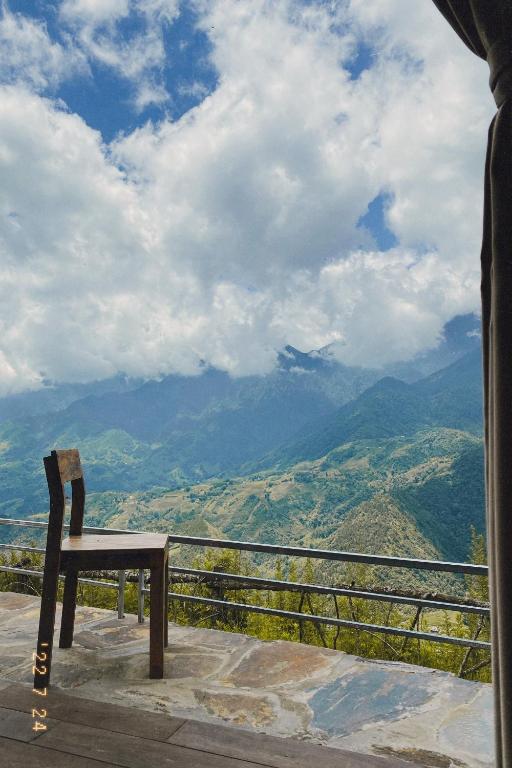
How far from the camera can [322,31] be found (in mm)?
3219

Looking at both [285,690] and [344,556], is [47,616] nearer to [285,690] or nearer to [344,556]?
[285,690]

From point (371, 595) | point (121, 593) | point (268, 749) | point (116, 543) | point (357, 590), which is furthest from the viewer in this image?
point (121, 593)

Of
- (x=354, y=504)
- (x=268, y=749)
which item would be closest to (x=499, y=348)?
(x=268, y=749)

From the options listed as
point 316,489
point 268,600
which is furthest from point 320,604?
point 316,489

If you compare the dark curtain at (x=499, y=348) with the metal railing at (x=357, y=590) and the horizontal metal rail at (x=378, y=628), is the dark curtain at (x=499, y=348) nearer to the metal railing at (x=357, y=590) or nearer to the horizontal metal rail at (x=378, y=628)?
the metal railing at (x=357, y=590)

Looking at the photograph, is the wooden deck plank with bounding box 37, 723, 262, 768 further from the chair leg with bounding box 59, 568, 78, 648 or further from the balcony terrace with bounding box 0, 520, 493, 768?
the chair leg with bounding box 59, 568, 78, 648

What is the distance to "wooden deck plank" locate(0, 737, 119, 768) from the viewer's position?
1.54m

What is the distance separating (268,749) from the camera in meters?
1.68

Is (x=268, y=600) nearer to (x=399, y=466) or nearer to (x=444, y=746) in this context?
(x=444, y=746)

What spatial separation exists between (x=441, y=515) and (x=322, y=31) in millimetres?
45134

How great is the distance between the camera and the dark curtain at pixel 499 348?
0.95 metres

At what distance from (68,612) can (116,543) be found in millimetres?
539

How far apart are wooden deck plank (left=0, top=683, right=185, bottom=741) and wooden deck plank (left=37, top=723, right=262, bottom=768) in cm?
5

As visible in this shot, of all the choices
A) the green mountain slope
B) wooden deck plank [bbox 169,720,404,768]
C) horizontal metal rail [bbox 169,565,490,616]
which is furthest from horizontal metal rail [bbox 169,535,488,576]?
the green mountain slope
